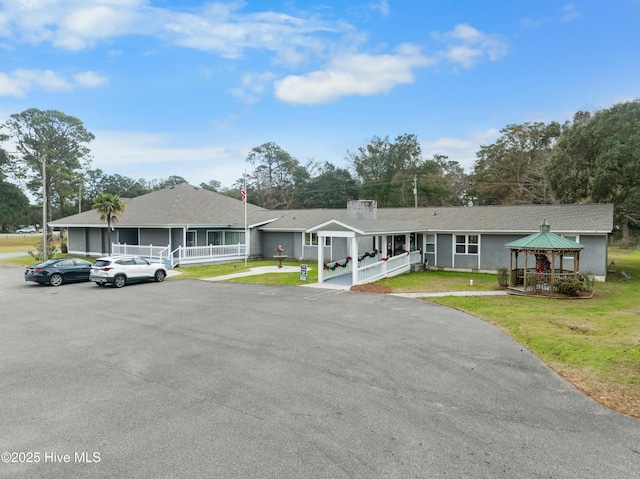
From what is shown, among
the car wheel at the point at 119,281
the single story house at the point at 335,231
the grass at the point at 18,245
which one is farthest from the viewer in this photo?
the grass at the point at 18,245

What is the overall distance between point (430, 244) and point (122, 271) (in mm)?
18424

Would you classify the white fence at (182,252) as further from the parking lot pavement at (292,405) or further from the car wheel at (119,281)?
the parking lot pavement at (292,405)

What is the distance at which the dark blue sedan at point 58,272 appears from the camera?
1906 centimetres

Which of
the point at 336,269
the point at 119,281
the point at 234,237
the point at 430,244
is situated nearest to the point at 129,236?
the point at 234,237

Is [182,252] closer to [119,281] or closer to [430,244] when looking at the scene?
[119,281]

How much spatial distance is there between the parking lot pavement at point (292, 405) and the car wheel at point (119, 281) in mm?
7583

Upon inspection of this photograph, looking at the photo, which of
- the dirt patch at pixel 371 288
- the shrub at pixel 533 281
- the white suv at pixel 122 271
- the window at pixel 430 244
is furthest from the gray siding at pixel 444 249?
the white suv at pixel 122 271

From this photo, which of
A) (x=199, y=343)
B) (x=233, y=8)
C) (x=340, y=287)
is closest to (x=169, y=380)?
(x=199, y=343)

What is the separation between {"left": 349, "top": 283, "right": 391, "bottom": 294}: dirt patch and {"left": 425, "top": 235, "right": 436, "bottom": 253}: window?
8.50 metres

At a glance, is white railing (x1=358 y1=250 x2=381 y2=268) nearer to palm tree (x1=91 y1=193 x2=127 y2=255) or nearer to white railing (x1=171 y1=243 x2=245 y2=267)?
white railing (x1=171 y1=243 x2=245 y2=267)

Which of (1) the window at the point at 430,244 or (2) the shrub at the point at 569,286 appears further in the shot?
(1) the window at the point at 430,244

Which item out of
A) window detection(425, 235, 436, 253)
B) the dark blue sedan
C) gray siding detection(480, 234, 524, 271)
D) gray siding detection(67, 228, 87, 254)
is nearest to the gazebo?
gray siding detection(480, 234, 524, 271)

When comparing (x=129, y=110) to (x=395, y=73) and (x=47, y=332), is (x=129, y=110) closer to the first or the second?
(x=395, y=73)

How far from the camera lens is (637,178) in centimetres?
2162
